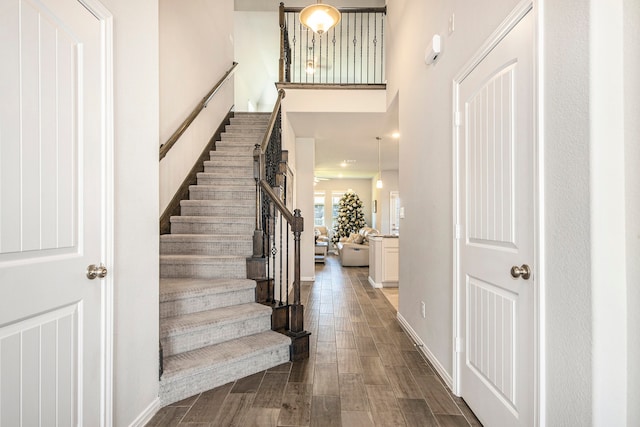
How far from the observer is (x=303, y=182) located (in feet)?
22.2

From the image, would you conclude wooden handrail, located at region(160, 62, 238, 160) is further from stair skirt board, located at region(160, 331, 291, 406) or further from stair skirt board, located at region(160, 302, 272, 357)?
stair skirt board, located at region(160, 331, 291, 406)

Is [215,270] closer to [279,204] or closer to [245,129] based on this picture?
[279,204]

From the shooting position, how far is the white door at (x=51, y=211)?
3.76 feet

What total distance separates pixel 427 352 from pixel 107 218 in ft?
8.40

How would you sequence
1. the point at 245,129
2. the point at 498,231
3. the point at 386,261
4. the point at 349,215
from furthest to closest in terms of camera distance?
1. the point at 349,215
2. the point at 386,261
3. the point at 245,129
4. the point at 498,231

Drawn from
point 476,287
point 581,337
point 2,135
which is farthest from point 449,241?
point 2,135

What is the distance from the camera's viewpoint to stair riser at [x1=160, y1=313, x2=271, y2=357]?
2.42 m

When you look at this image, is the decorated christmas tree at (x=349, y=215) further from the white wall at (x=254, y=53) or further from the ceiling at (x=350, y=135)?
the white wall at (x=254, y=53)

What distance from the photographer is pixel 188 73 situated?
4.44 meters

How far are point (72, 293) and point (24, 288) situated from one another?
0.22 m

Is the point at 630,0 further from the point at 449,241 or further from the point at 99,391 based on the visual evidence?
the point at 99,391

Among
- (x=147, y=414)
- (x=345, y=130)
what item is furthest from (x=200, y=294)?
(x=345, y=130)

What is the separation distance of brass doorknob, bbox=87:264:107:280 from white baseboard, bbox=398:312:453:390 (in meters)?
2.20

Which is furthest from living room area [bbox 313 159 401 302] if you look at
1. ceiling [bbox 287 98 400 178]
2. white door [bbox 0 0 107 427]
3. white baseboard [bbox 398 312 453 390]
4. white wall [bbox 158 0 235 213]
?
white door [bbox 0 0 107 427]
